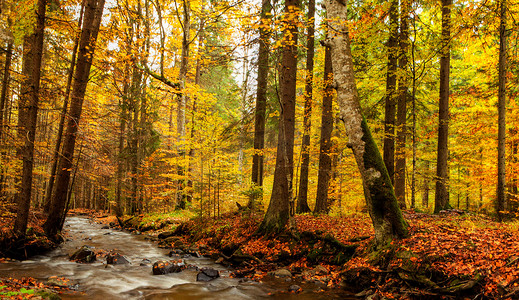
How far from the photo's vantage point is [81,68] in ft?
29.4

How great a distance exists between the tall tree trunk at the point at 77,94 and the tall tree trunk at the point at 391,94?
10.9m

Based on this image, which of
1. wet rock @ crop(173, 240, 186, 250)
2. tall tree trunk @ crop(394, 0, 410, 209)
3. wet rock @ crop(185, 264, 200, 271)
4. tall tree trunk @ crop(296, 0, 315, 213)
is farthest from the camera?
tall tree trunk @ crop(296, 0, 315, 213)

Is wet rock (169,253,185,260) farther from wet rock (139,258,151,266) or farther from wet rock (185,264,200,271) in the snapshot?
wet rock (185,264,200,271)

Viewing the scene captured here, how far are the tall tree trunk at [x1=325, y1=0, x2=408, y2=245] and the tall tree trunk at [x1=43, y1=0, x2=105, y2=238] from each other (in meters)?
7.73

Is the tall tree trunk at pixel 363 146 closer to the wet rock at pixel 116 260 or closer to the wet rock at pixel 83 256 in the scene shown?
the wet rock at pixel 116 260

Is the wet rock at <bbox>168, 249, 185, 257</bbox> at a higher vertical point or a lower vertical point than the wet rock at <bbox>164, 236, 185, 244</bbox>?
higher

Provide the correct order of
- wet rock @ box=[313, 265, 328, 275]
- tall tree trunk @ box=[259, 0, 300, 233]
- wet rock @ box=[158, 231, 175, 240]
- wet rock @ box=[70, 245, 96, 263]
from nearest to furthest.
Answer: wet rock @ box=[313, 265, 328, 275], wet rock @ box=[70, 245, 96, 263], tall tree trunk @ box=[259, 0, 300, 233], wet rock @ box=[158, 231, 175, 240]

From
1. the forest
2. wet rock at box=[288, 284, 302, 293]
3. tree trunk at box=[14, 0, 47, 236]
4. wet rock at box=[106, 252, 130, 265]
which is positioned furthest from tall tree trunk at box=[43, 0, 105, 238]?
wet rock at box=[288, 284, 302, 293]

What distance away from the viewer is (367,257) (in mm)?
6023

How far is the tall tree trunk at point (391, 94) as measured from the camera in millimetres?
10820

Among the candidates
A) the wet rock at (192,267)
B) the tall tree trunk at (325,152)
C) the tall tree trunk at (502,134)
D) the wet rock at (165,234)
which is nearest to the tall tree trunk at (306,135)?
the tall tree trunk at (325,152)

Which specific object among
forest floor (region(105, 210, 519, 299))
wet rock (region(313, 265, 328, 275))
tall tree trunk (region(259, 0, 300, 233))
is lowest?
wet rock (region(313, 265, 328, 275))

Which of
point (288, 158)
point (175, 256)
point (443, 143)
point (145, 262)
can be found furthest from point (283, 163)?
point (443, 143)

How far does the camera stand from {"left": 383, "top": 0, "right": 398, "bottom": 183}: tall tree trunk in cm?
1082
